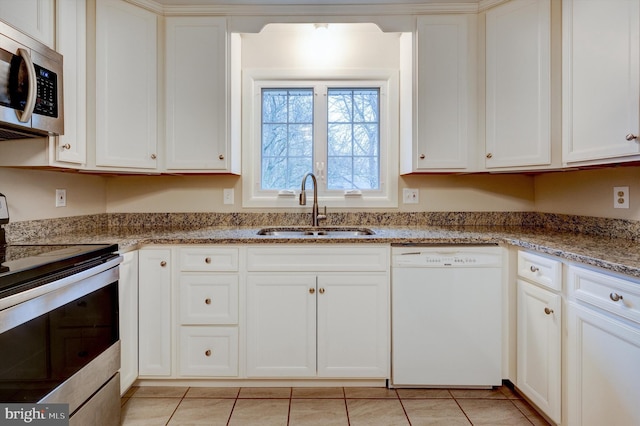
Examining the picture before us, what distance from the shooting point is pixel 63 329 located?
122 centimetres

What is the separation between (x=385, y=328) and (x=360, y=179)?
1.08 metres

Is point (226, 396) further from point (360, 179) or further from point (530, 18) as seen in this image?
point (530, 18)

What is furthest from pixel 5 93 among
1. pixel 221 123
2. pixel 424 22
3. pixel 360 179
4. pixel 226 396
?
pixel 424 22

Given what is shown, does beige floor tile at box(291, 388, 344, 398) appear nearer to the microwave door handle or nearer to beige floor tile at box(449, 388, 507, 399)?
beige floor tile at box(449, 388, 507, 399)

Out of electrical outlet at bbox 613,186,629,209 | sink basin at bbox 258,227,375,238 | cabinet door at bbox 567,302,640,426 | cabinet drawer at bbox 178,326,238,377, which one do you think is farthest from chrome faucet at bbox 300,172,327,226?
electrical outlet at bbox 613,186,629,209

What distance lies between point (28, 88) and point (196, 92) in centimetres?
90

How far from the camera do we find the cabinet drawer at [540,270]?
149 cm

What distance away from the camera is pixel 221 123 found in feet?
6.91

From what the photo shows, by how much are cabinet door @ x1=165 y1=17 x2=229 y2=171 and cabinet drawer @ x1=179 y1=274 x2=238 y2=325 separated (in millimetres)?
705

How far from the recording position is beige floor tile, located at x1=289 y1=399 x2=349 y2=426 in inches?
64.3

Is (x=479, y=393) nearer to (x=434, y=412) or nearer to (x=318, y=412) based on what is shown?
(x=434, y=412)

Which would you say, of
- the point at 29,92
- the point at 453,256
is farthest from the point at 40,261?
the point at 453,256

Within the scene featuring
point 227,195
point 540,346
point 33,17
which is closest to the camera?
point 33,17

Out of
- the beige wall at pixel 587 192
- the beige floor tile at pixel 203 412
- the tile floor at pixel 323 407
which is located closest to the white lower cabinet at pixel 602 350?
the tile floor at pixel 323 407
